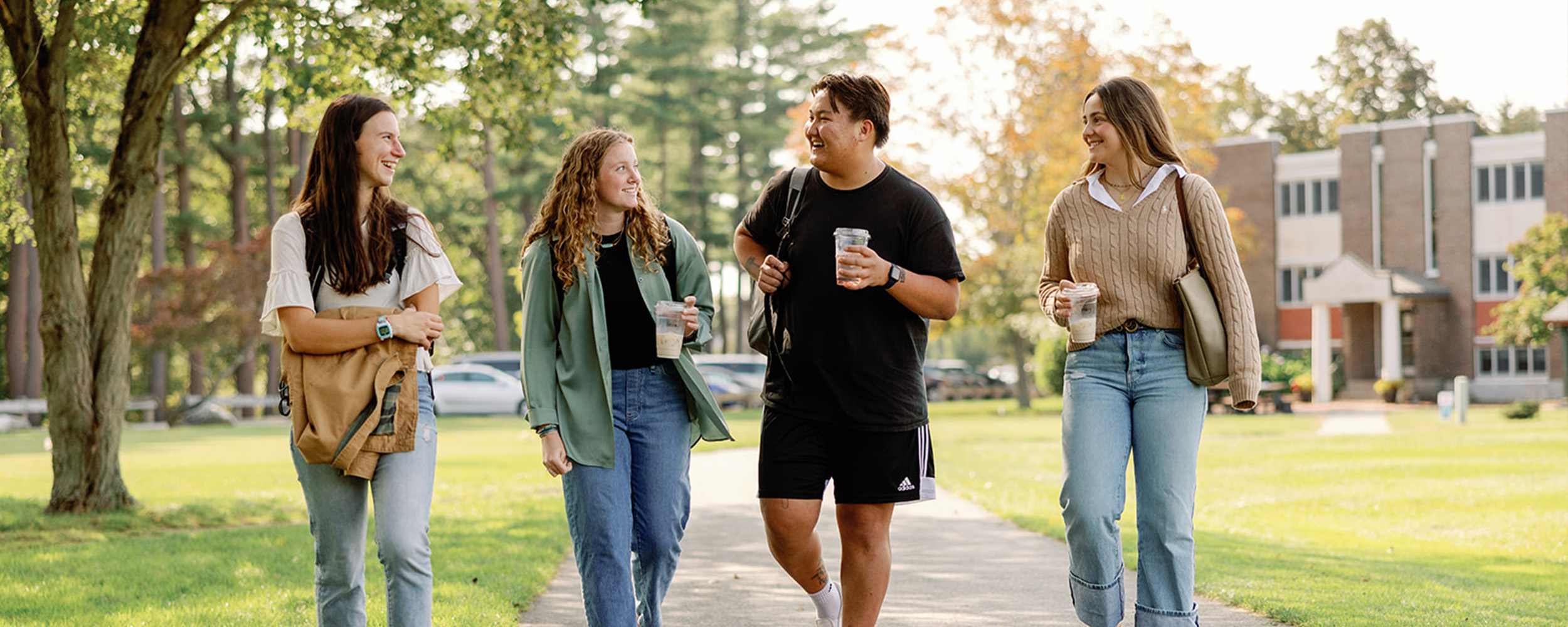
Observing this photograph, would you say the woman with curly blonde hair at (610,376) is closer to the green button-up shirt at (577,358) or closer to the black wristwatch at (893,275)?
the green button-up shirt at (577,358)

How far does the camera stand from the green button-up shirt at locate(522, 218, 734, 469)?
14.1ft

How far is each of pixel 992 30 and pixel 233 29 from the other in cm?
2339

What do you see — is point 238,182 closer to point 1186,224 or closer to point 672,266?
point 672,266

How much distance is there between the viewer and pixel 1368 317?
4441cm

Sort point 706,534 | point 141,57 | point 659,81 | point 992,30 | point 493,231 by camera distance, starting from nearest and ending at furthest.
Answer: point 706,534 → point 141,57 → point 992,30 → point 493,231 → point 659,81


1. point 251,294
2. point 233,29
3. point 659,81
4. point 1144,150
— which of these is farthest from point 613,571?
point 659,81

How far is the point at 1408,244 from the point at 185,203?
125ft

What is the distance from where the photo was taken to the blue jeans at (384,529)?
12.9ft

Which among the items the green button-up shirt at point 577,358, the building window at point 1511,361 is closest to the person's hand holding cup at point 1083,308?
the green button-up shirt at point 577,358

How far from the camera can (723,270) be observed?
59281mm

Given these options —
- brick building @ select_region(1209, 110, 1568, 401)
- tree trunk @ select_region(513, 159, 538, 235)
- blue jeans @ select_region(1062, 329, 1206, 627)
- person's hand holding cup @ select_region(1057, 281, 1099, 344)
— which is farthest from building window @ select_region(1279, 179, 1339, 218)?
person's hand holding cup @ select_region(1057, 281, 1099, 344)

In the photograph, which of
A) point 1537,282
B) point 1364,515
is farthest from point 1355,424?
point 1364,515

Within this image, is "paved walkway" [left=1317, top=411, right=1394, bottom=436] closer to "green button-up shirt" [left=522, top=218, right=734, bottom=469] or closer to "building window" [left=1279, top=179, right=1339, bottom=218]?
"building window" [left=1279, top=179, right=1339, bottom=218]

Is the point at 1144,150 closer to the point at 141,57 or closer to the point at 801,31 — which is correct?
the point at 141,57
